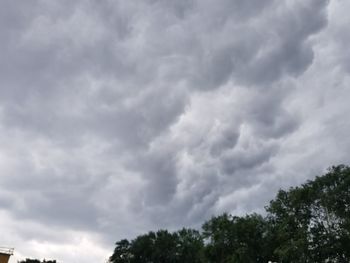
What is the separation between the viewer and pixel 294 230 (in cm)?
6412

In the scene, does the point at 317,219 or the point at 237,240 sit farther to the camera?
the point at 237,240

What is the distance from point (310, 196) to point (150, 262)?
2179 inches

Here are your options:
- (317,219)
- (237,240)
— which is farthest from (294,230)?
(237,240)

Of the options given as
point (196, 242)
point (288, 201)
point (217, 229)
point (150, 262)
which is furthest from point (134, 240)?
point (288, 201)

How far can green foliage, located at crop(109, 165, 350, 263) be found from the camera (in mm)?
59969

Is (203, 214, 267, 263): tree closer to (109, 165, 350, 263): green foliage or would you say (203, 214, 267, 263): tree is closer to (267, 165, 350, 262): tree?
(109, 165, 350, 263): green foliage

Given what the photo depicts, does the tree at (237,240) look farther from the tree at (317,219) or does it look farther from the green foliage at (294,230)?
the tree at (317,219)

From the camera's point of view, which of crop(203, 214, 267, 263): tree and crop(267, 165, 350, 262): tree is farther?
crop(203, 214, 267, 263): tree

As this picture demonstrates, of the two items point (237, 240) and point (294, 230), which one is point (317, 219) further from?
point (237, 240)

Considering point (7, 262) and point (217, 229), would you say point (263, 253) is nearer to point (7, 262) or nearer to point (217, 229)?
point (217, 229)

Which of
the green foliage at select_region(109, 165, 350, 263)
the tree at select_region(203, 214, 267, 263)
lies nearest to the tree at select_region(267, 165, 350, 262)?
the green foliage at select_region(109, 165, 350, 263)

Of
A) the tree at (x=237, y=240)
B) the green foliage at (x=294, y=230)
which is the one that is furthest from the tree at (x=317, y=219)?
the tree at (x=237, y=240)

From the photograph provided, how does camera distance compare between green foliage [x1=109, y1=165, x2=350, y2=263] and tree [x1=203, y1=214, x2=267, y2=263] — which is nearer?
green foliage [x1=109, y1=165, x2=350, y2=263]

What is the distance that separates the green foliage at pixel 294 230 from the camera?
197 feet
